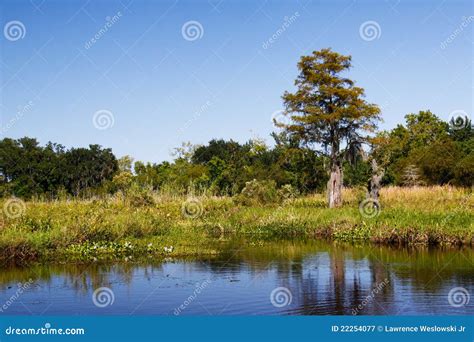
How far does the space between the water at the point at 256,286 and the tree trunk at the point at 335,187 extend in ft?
45.3

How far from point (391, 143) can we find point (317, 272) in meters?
19.4

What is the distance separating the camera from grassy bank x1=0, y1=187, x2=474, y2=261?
1675cm

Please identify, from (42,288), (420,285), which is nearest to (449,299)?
(420,285)

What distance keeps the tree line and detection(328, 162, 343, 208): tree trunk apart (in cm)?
5

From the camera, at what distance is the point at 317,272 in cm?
1494

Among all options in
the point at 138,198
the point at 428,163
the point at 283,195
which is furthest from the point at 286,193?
the point at 428,163

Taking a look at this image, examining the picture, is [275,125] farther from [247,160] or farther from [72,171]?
[72,171]

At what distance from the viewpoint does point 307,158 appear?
128 ft

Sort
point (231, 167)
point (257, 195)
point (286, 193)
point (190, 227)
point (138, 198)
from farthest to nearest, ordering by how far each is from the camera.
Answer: point (231, 167) → point (286, 193) → point (257, 195) → point (138, 198) → point (190, 227)

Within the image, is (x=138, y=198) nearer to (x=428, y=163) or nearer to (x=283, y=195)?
(x=283, y=195)

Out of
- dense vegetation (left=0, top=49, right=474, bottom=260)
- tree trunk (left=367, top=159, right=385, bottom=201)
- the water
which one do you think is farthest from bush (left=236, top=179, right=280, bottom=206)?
the water

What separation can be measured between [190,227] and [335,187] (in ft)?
38.2

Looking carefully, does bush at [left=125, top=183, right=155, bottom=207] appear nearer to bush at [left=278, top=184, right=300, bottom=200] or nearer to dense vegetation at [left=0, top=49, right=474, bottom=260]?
dense vegetation at [left=0, top=49, right=474, bottom=260]

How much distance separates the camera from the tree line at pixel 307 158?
3262 centimetres
